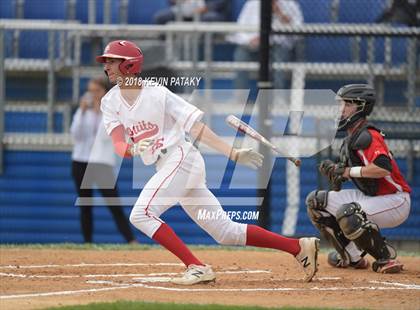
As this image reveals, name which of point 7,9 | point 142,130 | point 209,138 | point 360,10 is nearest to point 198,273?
point 209,138

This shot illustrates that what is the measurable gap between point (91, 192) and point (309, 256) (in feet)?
18.4

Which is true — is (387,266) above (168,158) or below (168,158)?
below

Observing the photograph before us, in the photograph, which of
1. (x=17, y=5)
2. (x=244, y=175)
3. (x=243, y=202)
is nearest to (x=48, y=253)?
(x=243, y=202)

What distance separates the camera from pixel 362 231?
27.0 ft

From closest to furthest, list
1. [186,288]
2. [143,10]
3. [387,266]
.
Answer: [186,288] < [387,266] < [143,10]

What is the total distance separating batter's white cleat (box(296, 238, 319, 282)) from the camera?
25.1 ft

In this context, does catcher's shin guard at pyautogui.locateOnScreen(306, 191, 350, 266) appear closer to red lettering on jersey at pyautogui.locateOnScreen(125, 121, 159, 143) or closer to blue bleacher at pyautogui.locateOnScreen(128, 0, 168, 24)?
red lettering on jersey at pyautogui.locateOnScreen(125, 121, 159, 143)

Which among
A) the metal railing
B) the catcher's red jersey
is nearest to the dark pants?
the metal railing

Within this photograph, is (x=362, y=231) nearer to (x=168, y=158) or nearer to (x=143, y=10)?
(x=168, y=158)

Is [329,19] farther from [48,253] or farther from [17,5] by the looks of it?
[48,253]

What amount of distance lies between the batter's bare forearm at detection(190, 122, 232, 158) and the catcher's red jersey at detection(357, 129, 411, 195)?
1.49 meters

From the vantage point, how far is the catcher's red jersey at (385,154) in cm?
834

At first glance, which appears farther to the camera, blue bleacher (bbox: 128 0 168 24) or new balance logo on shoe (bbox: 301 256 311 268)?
blue bleacher (bbox: 128 0 168 24)

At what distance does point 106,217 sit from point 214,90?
7.47 feet
